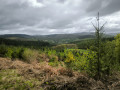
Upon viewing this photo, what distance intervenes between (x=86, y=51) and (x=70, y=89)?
2733 millimetres

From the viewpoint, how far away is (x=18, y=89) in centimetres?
259

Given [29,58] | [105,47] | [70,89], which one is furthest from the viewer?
[29,58]

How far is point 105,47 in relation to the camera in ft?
14.7

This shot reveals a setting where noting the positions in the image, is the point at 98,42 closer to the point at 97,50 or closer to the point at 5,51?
the point at 97,50

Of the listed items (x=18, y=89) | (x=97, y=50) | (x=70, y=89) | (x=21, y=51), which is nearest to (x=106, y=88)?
(x=70, y=89)

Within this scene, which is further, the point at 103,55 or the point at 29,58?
the point at 29,58

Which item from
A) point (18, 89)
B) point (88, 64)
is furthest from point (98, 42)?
point (18, 89)

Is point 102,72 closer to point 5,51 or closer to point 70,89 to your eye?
point 70,89

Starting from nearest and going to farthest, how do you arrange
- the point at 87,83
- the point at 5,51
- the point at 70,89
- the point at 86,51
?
the point at 70,89 < the point at 87,83 < the point at 86,51 < the point at 5,51

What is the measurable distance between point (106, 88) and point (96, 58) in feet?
5.90

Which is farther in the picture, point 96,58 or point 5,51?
point 5,51

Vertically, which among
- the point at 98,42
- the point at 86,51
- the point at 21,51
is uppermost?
the point at 98,42

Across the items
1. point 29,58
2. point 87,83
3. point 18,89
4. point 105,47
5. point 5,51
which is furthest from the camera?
point 5,51

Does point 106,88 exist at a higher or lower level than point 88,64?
lower
